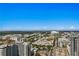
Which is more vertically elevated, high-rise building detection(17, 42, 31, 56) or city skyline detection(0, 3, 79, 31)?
city skyline detection(0, 3, 79, 31)

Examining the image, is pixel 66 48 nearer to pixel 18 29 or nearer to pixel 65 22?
pixel 65 22

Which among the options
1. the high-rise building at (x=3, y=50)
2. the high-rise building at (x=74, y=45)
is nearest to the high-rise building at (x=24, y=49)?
the high-rise building at (x=3, y=50)

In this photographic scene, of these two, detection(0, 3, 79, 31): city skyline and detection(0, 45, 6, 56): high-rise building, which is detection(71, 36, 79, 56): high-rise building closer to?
detection(0, 3, 79, 31): city skyline

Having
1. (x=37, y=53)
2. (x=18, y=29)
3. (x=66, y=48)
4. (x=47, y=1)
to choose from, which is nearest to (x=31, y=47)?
(x=37, y=53)

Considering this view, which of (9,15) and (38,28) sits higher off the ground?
(9,15)

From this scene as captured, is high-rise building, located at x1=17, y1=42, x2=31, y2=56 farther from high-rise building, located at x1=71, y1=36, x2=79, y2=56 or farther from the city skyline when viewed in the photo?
high-rise building, located at x1=71, y1=36, x2=79, y2=56

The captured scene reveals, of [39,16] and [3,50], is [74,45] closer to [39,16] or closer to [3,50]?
[39,16]

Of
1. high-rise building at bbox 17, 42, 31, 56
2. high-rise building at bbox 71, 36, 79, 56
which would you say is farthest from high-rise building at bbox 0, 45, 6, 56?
high-rise building at bbox 71, 36, 79, 56

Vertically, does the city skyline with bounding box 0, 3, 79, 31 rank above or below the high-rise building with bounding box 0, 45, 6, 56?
above

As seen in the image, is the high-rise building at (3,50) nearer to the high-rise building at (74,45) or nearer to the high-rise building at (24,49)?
the high-rise building at (24,49)
